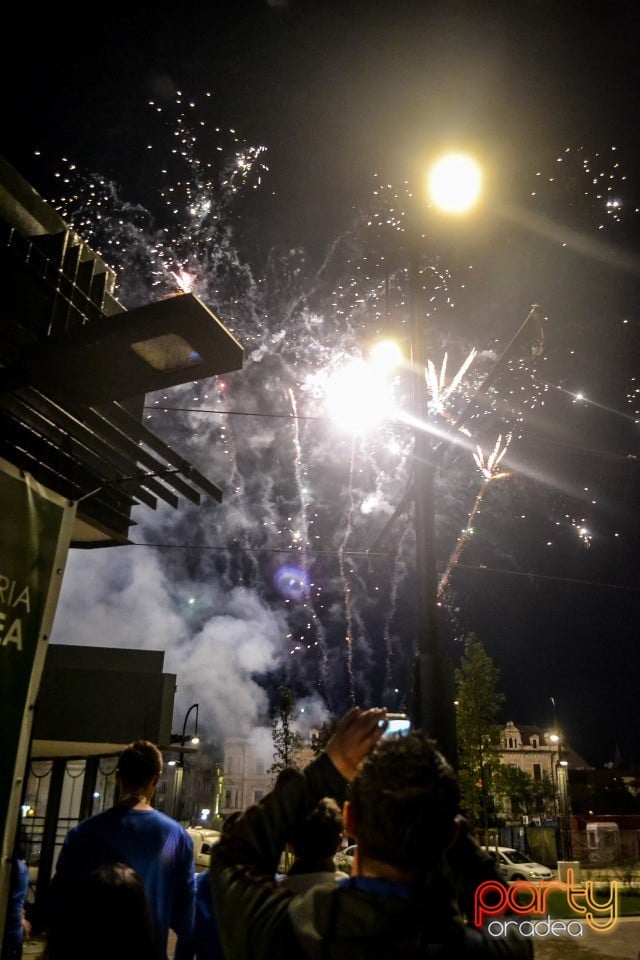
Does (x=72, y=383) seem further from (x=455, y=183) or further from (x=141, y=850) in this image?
(x=455, y=183)

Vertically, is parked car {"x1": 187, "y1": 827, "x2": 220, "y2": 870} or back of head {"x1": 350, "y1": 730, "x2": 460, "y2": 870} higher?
back of head {"x1": 350, "y1": 730, "x2": 460, "y2": 870}

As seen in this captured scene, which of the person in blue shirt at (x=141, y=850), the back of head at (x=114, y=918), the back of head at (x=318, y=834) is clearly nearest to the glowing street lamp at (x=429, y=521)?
the back of head at (x=318, y=834)

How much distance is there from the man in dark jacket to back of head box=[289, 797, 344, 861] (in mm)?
1351

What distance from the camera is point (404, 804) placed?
1.54 metres

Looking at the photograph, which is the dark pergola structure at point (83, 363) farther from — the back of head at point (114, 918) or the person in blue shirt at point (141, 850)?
the back of head at point (114, 918)

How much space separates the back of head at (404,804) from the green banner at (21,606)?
8.05 feet

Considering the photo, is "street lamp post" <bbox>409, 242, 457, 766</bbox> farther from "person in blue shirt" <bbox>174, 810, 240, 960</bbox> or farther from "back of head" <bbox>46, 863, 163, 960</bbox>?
"back of head" <bbox>46, 863, 163, 960</bbox>

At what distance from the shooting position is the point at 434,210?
23.3ft

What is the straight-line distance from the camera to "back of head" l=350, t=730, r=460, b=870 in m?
1.52

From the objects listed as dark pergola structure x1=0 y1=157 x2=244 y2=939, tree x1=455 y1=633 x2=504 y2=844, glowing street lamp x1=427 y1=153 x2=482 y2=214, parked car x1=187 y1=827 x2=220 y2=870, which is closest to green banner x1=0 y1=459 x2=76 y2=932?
dark pergola structure x1=0 y1=157 x2=244 y2=939

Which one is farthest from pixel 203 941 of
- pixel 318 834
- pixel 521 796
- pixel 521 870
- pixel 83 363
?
pixel 521 796

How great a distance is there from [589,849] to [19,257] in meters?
41.4

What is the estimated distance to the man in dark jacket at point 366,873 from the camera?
1.44 metres

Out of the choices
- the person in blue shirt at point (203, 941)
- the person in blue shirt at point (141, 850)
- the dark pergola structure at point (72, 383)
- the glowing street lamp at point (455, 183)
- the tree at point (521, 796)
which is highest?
the glowing street lamp at point (455, 183)
